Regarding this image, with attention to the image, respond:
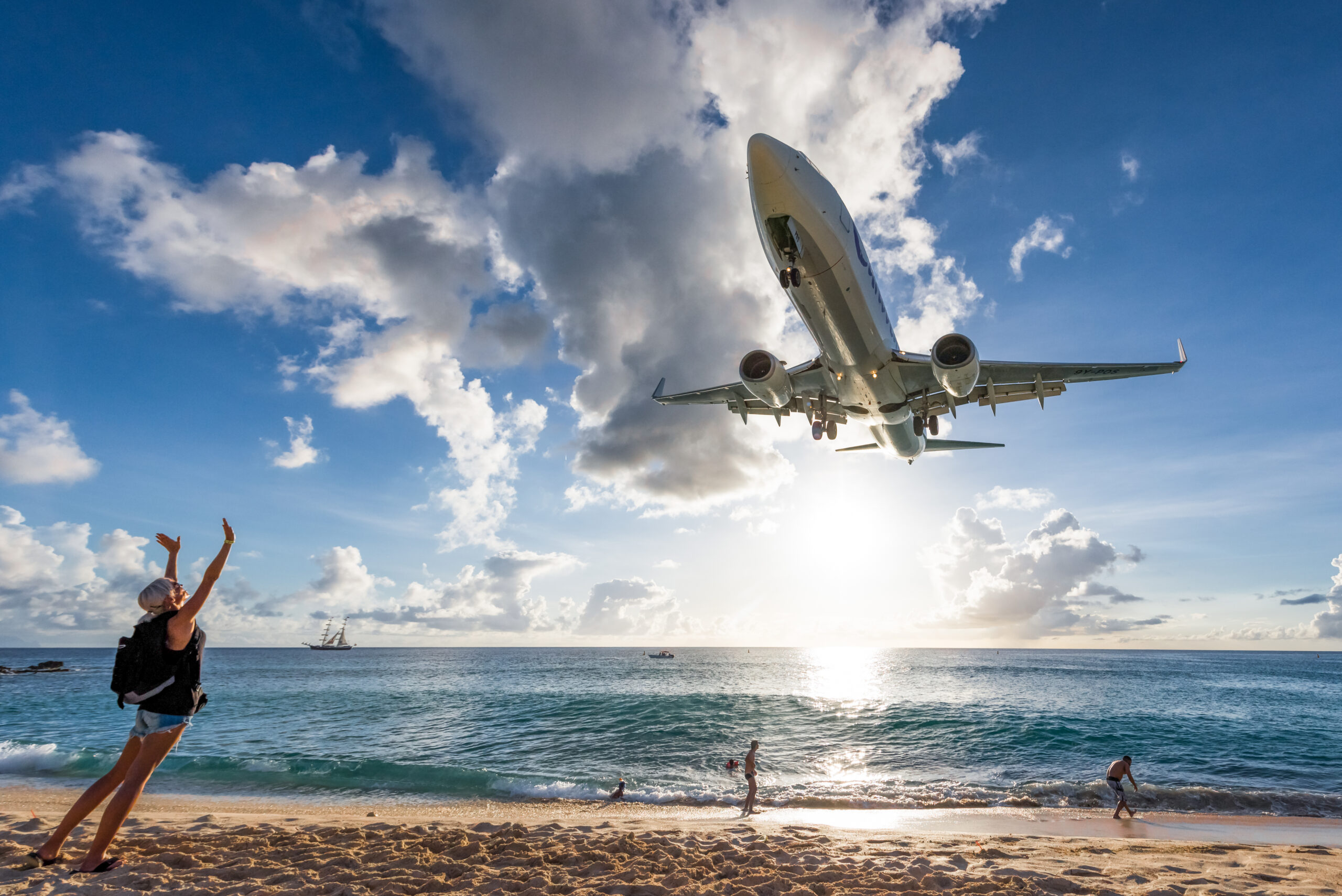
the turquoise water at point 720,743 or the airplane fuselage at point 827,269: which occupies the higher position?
the airplane fuselage at point 827,269

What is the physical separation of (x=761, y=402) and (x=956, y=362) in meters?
7.25

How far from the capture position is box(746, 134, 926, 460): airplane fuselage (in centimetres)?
1312

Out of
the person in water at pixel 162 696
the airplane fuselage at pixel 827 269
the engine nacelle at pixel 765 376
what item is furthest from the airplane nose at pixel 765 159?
the person in water at pixel 162 696

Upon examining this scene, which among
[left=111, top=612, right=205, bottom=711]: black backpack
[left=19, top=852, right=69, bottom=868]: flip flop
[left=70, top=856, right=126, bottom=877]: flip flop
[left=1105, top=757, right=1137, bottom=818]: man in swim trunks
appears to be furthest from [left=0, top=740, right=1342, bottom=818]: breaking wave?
[left=111, top=612, right=205, bottom=711]: black backpack

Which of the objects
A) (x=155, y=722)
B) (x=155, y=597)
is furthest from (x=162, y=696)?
(x=155, y=597)

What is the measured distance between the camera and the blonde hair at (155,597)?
5062 millimetres

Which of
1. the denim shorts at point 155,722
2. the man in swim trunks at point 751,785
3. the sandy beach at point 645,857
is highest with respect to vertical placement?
the denim shorts at point 155,722

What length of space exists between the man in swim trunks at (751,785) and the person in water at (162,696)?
38.2 feet

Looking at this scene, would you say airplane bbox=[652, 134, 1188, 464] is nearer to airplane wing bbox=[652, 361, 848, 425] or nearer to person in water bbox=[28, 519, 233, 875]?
airplane wing bbox=[652, 361, 848, 425]

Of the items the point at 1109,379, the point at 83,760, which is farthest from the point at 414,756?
the point at 1109,379

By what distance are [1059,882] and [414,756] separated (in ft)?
68.0

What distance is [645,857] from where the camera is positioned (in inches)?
313

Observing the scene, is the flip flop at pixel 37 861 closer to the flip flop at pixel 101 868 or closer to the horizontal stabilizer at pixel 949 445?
the flip flop at pixel 101 868

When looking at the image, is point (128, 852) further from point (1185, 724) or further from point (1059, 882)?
point (1185, 724)
